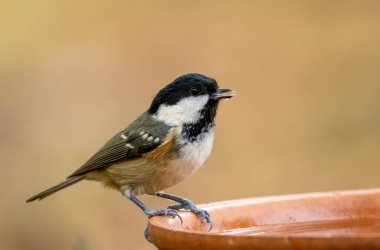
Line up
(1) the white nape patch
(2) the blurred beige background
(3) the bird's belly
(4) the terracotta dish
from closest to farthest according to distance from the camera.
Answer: (4) the terracotta dish
(3) the bird's belly
(1) the white nape patch
(2) the blurred beige background

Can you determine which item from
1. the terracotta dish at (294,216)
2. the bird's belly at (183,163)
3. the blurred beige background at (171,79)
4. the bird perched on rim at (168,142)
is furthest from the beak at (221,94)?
the blurred beige background at (171,79)

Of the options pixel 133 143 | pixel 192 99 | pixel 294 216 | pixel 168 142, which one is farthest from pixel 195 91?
pixel 294 216

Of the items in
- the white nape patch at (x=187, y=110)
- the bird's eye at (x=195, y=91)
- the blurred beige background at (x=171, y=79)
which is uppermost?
the bird's eye at (x=195, y=91)

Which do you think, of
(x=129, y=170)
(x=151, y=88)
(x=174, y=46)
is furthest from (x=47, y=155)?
(x=129, y=170)

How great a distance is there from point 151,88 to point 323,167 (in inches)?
83.1

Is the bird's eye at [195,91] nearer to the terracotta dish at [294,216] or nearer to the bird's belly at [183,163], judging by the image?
the bird's belly at [183,163]

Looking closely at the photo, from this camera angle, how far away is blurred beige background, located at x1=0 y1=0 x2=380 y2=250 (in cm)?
779

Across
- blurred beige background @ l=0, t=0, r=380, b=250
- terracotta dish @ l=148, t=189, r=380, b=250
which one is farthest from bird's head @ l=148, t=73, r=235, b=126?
blurred beige background @ l=0, t=0, r=380, b=250

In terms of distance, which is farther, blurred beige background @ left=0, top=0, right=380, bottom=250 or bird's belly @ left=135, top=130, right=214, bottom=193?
blurred beige background @ left=0, top=0, right=380, bottom=250

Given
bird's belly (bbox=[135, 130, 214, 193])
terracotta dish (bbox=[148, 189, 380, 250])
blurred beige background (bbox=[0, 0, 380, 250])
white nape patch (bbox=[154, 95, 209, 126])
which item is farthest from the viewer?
blurred beige background (bbox=[0, 0, 380, 250])

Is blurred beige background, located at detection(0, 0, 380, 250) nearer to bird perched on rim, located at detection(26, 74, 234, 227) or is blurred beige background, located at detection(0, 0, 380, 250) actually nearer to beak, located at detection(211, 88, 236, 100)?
bird perched on rim, located at detection(26, 74, 234, 227)

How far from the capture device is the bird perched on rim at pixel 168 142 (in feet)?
14.2

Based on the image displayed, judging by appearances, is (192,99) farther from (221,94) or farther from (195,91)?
(221,94)

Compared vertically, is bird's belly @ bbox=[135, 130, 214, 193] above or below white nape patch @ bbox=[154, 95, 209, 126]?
below
